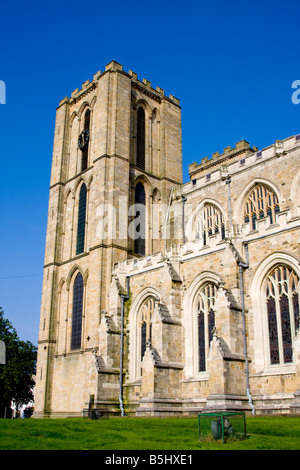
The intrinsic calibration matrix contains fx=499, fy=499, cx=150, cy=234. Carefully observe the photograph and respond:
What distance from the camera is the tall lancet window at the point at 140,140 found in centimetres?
3781

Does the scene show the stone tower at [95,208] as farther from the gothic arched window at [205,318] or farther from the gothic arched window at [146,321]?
the gothic arched window at [205,318]

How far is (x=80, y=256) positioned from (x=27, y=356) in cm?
1526

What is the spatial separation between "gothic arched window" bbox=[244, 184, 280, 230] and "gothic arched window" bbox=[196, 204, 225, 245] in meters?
2.23

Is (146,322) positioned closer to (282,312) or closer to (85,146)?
(282,312)

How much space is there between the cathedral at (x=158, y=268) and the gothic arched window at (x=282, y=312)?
0.15ft

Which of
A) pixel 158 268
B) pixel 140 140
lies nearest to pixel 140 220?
pixel 140 140

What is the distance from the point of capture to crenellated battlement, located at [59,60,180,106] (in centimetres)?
3709

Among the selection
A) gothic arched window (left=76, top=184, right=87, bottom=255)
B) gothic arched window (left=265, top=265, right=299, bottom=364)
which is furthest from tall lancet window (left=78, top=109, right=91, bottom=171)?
gothic arched window (left=265, top=265, right=299, bottom=364)

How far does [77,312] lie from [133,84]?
59.7ft

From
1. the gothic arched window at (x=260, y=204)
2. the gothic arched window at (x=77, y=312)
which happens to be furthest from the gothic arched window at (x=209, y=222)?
the gothic arched window at (x=77, y=312)

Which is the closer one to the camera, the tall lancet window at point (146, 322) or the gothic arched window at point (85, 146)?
the tall lancet window at point (146, 322)

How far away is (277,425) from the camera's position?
15203 mm

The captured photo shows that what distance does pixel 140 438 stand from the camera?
13805 millimetres
